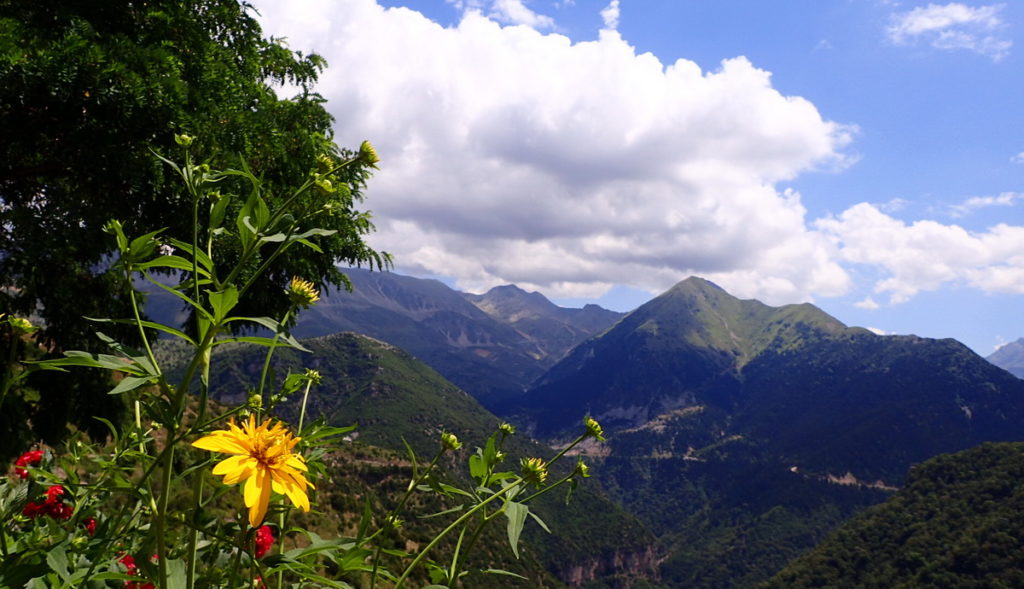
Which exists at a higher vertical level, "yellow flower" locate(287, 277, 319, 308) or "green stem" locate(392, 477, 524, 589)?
"yellow flower" locate(287, 277, 319, 308)

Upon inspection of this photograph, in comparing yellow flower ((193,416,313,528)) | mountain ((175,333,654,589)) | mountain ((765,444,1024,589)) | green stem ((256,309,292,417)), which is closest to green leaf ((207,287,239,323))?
green stem ((256,309,292,417))

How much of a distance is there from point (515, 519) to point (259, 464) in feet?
2.28

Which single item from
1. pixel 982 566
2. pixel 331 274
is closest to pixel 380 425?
pixel 982 566

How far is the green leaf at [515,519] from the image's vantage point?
1.38m

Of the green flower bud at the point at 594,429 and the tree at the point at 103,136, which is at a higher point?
the tree at the point at 103,136

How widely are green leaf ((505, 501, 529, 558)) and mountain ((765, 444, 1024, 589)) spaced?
4192 inches

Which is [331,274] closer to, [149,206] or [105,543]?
[149,206]

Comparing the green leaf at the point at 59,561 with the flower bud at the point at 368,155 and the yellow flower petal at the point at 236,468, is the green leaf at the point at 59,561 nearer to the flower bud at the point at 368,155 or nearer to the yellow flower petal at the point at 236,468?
the yellow flower petal at the point at 236,468

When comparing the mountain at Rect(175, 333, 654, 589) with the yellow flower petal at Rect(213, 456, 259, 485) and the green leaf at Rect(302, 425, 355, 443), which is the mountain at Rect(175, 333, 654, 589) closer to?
the green leaf at Rect(302, 425, 355, 443)

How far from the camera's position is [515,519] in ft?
4.68

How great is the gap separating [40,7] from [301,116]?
11.7ft

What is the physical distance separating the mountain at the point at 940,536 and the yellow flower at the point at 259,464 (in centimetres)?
10721

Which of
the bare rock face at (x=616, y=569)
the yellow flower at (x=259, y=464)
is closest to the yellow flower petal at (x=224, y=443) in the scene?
the yellow flower at (x=259, y=464)

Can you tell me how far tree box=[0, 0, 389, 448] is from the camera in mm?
5844
